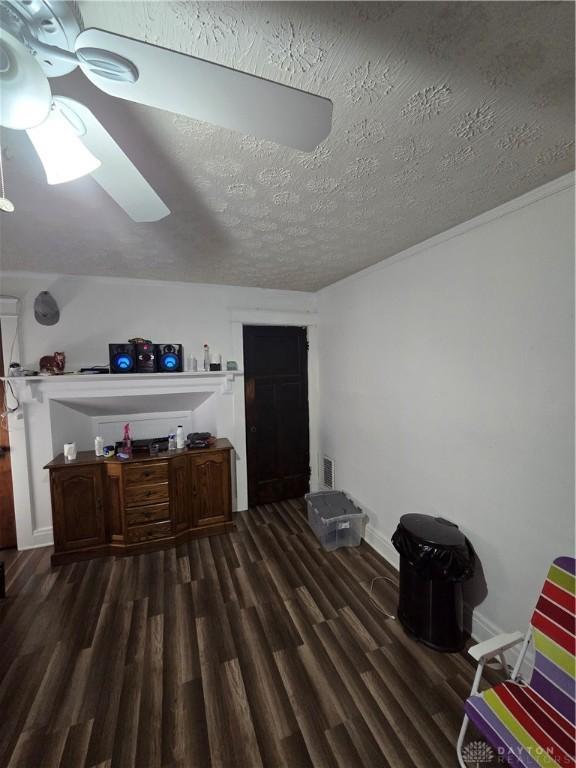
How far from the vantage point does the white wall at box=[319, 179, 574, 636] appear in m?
1.40

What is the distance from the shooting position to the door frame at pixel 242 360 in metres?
3.24

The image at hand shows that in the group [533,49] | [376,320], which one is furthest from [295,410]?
[533,49]

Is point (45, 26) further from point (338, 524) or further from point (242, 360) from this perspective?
point (338, 524)

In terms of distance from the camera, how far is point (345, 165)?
1.22m

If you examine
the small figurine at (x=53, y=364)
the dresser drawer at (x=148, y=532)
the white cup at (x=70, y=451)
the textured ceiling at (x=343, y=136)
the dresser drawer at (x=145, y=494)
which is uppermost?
the textured ceiling at (x=343, y=136)

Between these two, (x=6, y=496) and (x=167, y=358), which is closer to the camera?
(x=6, y=496)

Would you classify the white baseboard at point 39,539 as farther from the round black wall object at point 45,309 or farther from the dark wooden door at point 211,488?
the round black wall object at point 45,309

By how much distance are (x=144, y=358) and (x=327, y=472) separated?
2.34 m

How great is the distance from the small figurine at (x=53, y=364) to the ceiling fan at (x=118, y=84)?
7.65 ft

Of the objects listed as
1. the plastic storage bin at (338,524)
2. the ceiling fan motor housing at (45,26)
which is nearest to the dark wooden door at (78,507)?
the plastic storage bin at (338,524)

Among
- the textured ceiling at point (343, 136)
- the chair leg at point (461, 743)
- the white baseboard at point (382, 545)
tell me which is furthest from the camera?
the white baseboard at point (382, 545)

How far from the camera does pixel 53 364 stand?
2645mm

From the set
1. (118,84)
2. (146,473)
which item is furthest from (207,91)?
(146,473)

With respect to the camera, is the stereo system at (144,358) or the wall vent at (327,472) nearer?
the stereo system at (144,358)
